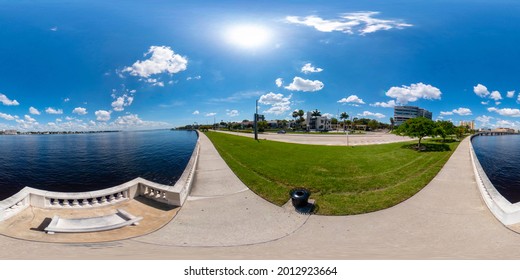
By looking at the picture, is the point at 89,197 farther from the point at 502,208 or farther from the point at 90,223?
the point at 502,208

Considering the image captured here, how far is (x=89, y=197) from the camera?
7.01 metres

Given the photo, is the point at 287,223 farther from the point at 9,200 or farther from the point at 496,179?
the point at 496,179

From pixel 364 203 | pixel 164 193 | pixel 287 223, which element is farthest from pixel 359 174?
pixel 164 193

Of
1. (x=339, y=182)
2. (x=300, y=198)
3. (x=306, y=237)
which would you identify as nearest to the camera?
(x=306, y=237)

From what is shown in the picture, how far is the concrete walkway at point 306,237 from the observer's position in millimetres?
4902

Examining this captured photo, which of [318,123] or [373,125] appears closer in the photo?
[318,123]

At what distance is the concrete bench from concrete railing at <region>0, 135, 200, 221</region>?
1128 mm

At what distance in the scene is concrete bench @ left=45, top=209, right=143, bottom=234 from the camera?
213 inches

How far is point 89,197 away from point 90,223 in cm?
158

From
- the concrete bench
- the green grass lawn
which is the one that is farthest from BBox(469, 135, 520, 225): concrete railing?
the concrete bench

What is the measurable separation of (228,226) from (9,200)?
551 centimetres

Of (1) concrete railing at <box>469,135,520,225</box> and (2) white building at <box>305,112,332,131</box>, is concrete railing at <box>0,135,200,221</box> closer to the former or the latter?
(1) concrete railing at <box>469,135,520,225</box>

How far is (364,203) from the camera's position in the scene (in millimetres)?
7387

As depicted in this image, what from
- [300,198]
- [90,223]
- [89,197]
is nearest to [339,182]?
[300,198]
